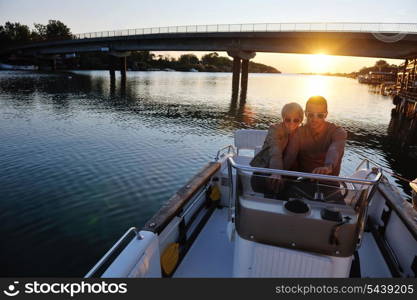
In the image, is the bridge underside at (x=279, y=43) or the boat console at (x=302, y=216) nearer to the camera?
the boat console at (x=302, y=216)

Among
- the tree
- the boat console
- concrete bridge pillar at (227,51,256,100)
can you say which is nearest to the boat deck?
the boat console

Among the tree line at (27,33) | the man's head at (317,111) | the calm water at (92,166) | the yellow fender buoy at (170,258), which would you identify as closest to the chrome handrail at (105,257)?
the yellow fender buoy at (170,258)

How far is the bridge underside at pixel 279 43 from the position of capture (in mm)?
33469

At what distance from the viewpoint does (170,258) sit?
4.12 meters

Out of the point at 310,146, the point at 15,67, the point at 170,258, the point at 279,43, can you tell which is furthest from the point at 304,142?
the point at 15,67

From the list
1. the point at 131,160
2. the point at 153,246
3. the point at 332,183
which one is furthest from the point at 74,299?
the point at 131,160

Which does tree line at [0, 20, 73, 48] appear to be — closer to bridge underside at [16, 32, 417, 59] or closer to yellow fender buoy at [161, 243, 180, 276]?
bridge underside at [16, 32, 417, 59]

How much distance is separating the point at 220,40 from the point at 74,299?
48.4 m

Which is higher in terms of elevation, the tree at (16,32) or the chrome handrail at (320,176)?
the tree at (16,32)

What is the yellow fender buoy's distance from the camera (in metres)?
3.97

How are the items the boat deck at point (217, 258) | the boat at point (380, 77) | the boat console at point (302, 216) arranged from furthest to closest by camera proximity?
the boat at point (380, 77) < the boat deck at point (217, 258) < the boat console at point (302, 216)

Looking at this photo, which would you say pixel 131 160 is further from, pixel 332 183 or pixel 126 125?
pixel 332 183

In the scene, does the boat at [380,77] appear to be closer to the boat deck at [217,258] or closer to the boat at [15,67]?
the boat deck at [217,258]

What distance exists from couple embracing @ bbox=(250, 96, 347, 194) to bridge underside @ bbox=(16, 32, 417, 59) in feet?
113
